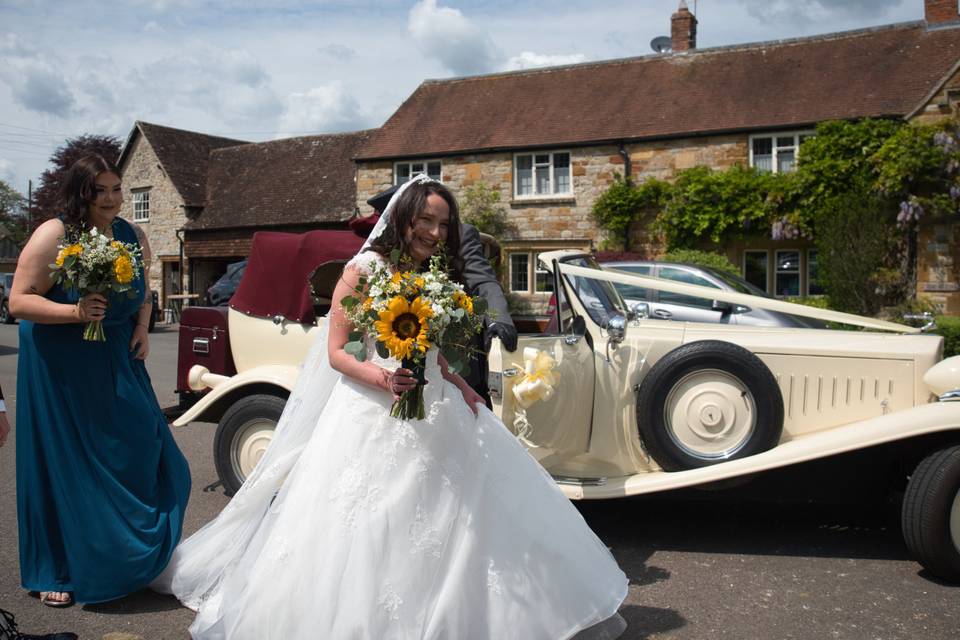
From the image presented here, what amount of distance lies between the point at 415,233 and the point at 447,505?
1067mm

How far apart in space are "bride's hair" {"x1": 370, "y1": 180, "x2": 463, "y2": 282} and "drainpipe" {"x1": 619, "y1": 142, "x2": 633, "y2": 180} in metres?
19.6

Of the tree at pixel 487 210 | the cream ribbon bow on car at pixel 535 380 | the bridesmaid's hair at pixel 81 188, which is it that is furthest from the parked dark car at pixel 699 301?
the tree at pixel 487 210

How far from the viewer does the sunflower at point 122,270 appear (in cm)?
381

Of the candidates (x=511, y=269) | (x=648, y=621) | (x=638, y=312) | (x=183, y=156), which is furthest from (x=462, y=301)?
(x=183, y=156)

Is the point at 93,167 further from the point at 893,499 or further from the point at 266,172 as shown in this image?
the point at 266,172

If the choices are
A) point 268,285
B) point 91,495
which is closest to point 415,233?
point 91,495

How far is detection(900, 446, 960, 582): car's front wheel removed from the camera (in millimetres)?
4074

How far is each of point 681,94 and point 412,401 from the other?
2157 centimetres

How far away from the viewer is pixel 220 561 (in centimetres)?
387

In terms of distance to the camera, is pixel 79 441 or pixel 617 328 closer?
pixel 79 441

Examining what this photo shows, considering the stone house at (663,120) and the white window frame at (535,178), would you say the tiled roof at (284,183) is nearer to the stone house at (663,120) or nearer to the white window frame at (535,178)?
the stone house at (663,120)

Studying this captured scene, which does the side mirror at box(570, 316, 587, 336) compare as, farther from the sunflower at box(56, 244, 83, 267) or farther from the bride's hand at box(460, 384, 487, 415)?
the sunflower at box(56, 244, 83, 267)

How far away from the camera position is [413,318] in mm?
2961

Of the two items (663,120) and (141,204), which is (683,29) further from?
(141,204)
